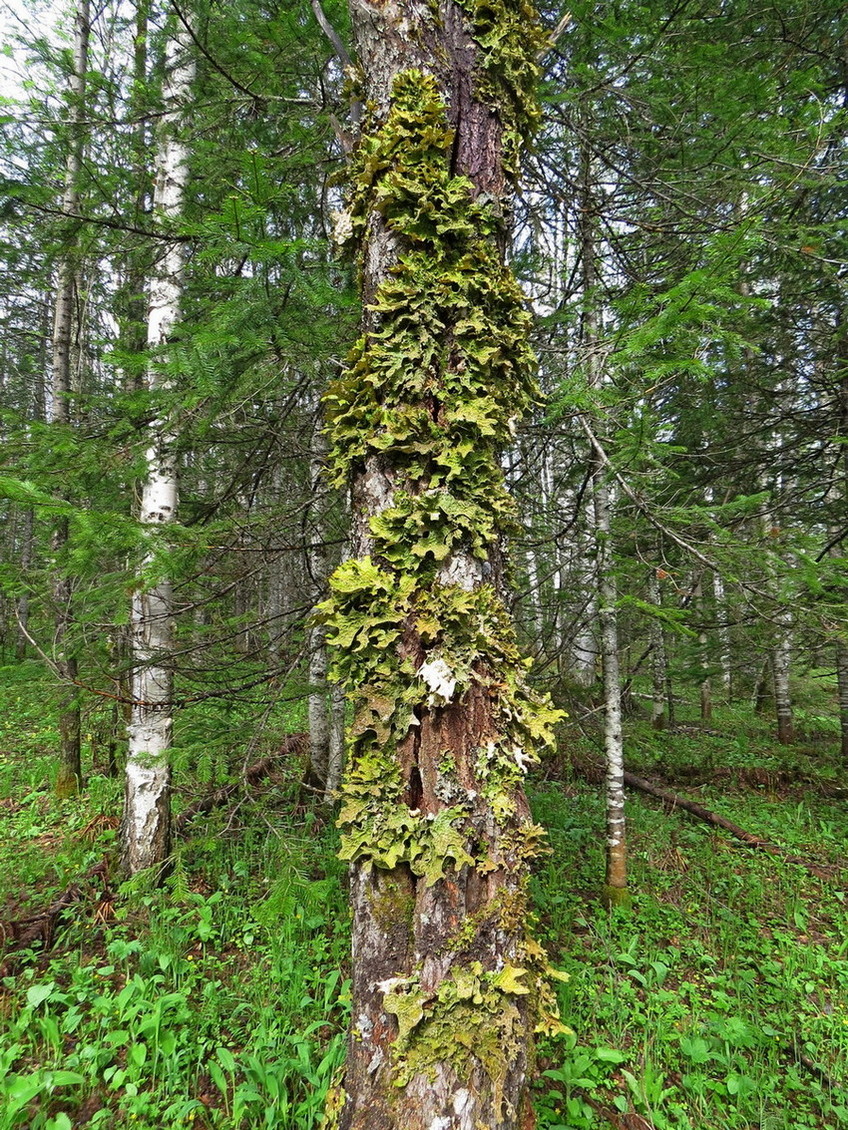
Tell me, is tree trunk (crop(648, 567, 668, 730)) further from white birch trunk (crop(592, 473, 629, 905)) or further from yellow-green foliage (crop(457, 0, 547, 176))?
yellow-green foliage (crop(457, 0, 547, 176))

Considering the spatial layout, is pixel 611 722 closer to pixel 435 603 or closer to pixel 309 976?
pixel 309 976

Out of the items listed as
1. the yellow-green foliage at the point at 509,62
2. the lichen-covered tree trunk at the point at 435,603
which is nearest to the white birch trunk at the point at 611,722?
the yellow-green foliage at the point at 509,62

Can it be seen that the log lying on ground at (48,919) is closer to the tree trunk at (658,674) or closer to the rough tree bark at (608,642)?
the rough tree bark at (608,642)

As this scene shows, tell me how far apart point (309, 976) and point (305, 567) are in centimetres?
225

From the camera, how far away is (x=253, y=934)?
3.09 meters

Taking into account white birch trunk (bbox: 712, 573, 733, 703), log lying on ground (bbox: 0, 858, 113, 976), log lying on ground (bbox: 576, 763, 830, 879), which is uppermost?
white birch trunk (bbox: 712, 573, 733, 703)

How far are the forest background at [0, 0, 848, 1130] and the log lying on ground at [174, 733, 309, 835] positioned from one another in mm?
41

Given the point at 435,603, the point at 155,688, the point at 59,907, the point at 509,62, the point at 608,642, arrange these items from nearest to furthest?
the point at 435,603 → the point at 509,62 → the point at 59,907 → the point at 155,688 → the point at 608,642

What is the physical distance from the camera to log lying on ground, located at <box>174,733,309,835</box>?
290 cm

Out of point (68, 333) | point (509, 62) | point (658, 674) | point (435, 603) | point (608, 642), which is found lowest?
point (658, 674)

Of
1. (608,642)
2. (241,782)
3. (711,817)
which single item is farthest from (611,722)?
(241,782)

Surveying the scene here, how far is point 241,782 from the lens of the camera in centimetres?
271

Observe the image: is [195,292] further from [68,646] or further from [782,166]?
[782,166]

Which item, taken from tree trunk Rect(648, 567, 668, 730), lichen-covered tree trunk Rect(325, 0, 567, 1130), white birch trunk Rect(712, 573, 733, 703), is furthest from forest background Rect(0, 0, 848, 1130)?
tree trunk Rect(648, 567, 668, 730)
